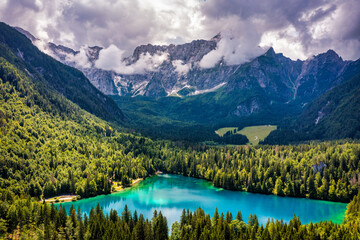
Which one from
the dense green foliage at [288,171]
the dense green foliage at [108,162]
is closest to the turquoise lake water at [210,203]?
the dense green foliage at [288,171]

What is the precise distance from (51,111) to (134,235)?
16085 cm

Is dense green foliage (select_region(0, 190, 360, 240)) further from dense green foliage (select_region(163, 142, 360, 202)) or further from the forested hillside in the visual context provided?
dense green foliage (select_region(163, 142, 360, 202))

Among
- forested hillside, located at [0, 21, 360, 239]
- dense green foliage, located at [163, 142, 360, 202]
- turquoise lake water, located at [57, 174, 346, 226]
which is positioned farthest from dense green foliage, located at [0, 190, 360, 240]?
dense green foliage, located at [163, 142, 360, 202]

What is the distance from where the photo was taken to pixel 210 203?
113 m

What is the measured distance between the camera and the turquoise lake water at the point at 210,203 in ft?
331

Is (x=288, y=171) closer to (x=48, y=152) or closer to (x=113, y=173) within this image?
(x=113, y=173)

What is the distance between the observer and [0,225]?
6600 cm

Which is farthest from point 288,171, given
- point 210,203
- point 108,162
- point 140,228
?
point 108,162

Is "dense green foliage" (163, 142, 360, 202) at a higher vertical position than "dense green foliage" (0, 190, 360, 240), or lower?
higher

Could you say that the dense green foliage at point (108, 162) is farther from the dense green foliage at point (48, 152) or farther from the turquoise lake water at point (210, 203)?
the turquoise lake water at point (210, 203)

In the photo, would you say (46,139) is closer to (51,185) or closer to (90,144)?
(90,144)

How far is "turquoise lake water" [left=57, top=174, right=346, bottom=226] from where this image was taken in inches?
3971

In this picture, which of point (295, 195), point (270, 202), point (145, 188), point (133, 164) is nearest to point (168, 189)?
point (145, 188)

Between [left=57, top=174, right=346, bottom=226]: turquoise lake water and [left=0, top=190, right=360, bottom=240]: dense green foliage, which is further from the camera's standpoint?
[left=57, top=174, right=346, bottom=226]: turquoise lake water
